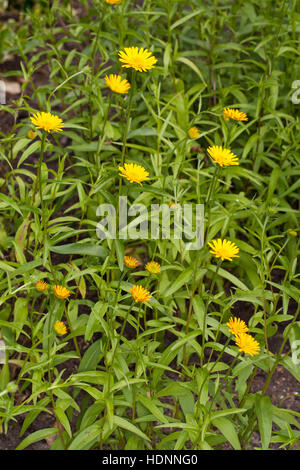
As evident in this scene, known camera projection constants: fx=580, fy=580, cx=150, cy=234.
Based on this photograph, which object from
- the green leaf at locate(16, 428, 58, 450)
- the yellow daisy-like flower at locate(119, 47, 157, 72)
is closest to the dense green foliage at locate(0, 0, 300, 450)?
the green leaf at locate(16, 428, 58, 450)

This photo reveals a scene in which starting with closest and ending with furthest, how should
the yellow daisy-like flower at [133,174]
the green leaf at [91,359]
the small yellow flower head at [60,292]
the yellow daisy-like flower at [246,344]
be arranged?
1. the yellow daisy-like flower at [246,344]
2. the yellow daisy-like flower at [133,174]
3. the small yellow flower head at [60,292]
4. the green leaf at [91,359]

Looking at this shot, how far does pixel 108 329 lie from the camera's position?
181 cm

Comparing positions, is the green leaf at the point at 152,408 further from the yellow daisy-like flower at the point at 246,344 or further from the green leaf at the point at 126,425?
the yellow daisy-like flower at the point at 246,344

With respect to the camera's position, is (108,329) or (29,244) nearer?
(108,329)

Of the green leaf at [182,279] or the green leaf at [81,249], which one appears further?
the green leaf at [182,279]

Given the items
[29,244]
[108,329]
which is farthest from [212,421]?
[29,244]

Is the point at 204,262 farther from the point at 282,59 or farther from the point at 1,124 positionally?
the point at 1,124

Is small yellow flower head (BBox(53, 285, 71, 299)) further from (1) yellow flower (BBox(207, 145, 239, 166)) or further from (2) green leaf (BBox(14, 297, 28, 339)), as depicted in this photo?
(1) yellow flower (BBox(207, 145, 239, 166))

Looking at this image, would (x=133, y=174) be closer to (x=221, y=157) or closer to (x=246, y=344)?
(x=221, y=157)

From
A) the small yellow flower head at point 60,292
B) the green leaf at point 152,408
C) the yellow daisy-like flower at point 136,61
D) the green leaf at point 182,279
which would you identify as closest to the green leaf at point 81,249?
the small yellow flower head at point 60,292

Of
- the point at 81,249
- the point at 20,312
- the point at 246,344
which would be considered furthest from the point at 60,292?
the point at 246,344

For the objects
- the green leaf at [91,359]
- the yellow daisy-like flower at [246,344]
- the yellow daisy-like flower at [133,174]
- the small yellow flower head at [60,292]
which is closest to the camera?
the yellow daisy-like flower at [246,344]

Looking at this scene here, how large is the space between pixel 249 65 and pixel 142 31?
0.63 meters

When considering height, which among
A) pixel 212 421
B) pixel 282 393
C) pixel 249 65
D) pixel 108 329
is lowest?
pixel 282 393
